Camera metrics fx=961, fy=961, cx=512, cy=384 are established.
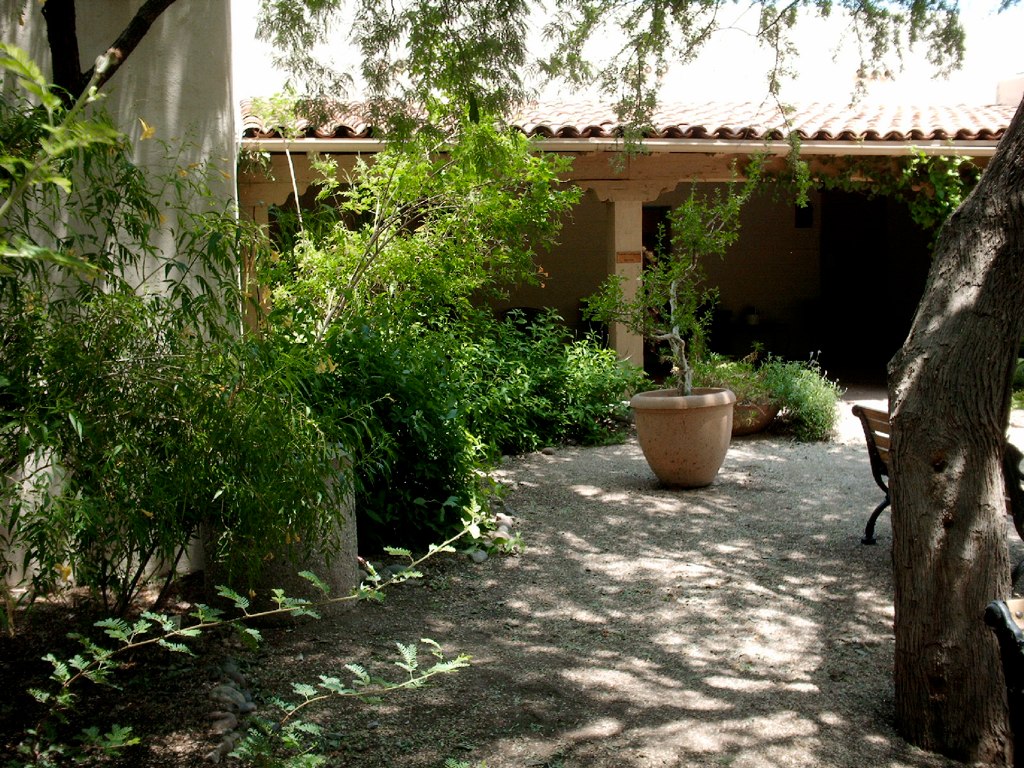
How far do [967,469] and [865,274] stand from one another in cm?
1455

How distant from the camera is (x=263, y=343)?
3.84 meters

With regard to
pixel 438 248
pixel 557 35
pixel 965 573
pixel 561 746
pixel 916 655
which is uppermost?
pixel 557 35

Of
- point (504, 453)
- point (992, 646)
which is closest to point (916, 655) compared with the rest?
point (992, 646)

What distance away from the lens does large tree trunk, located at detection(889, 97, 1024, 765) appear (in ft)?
10.7

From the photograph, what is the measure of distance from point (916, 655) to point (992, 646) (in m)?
0.25

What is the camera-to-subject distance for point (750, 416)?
940 centimetres

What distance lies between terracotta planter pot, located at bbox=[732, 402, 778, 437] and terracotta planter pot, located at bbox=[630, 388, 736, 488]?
2.18 m

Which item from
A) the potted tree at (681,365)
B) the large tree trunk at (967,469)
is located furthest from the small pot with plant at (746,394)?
the large tree trunk at (967,469)

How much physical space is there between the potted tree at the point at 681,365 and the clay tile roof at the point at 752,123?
1567 millimetres

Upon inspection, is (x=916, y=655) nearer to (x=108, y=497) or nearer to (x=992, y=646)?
(x=992, y=646)

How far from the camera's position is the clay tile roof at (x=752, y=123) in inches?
366

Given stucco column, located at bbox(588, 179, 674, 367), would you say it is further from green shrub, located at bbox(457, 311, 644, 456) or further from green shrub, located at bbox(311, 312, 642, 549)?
green shrub, located at bbox(311, 312, 642, 549)

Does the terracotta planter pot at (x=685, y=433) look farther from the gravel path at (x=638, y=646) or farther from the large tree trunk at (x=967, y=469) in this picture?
the large tree trunk at (x=967, y=469)

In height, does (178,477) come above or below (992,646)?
above
